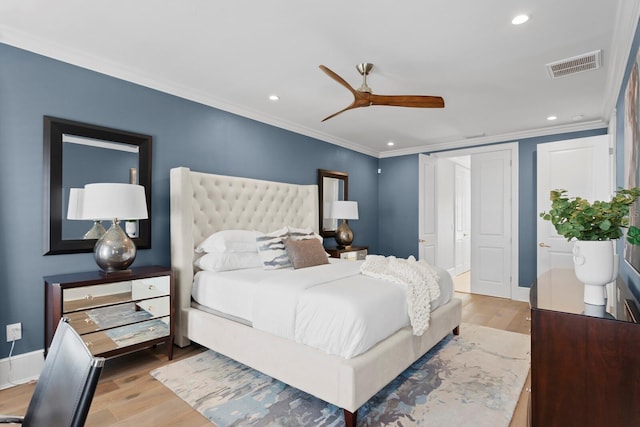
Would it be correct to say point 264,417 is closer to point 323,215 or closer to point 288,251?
point 288,251

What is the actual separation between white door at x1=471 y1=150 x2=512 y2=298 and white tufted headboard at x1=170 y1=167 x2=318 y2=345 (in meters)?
2.84

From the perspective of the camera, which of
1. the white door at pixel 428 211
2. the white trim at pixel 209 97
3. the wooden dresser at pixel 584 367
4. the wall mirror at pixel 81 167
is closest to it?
the wooden dresser at pixel 584 367

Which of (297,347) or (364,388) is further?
(297,347)

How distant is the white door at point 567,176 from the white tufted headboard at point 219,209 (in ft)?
10.5

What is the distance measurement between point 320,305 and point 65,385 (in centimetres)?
142

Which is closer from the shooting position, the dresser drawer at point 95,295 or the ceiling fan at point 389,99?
the dresser drawer at point 95,295

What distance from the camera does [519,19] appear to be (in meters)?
2.17

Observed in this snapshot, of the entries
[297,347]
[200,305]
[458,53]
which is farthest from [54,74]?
[458,53]

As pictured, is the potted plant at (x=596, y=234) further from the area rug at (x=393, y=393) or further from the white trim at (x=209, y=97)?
the white trim at (x=209, y=97)

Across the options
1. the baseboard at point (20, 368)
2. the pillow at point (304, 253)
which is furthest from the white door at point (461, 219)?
the baseboard at point (20, 368)

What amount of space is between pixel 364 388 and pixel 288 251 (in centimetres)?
166

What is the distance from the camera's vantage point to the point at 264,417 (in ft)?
6.68

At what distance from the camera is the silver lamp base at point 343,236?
5086 mm

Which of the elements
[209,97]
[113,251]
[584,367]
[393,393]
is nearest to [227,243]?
[113,251]
